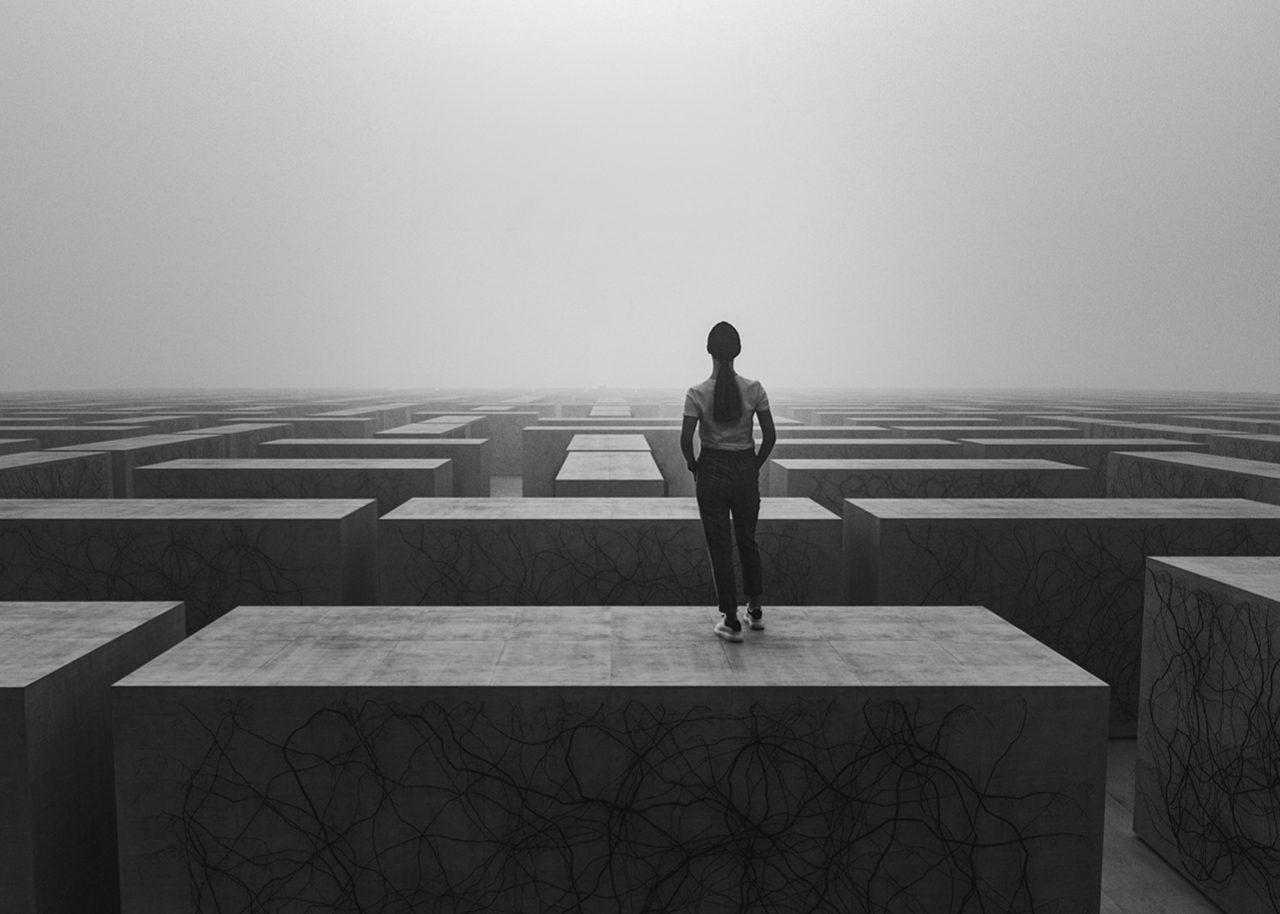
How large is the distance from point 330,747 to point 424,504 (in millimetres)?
5496

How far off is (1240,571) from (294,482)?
12.0 meters

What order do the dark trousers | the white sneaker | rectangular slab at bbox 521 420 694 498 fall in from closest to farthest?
the dark trousers, the white sneaker, rectangular slab at bbox 521 420 694 498

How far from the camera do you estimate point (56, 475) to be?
13.6m

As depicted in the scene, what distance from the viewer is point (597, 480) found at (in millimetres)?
12312

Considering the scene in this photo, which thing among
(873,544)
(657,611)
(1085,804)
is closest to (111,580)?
(657,611)

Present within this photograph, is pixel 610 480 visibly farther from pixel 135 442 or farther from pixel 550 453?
pixel 135 442

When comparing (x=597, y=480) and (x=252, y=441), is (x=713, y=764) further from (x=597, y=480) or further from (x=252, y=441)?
(x=252, y=441)

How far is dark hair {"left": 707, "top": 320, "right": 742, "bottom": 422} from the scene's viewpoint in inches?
208

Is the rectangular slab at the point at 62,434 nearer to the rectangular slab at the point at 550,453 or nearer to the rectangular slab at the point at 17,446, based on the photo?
the rectangular slab at the point at 17,446

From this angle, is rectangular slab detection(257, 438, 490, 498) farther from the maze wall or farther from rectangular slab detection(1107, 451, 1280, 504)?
rectangular slab detection(1107, 451, 1280, 504)

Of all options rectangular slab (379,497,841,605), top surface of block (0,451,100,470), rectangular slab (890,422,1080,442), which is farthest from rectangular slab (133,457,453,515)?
rectangular slab (890,422,1080,442)

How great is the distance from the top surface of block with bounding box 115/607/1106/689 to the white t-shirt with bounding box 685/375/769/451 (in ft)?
4.51

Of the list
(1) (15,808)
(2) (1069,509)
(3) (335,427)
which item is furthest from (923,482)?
(3) (335,427)

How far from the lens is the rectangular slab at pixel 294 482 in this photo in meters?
12.9
